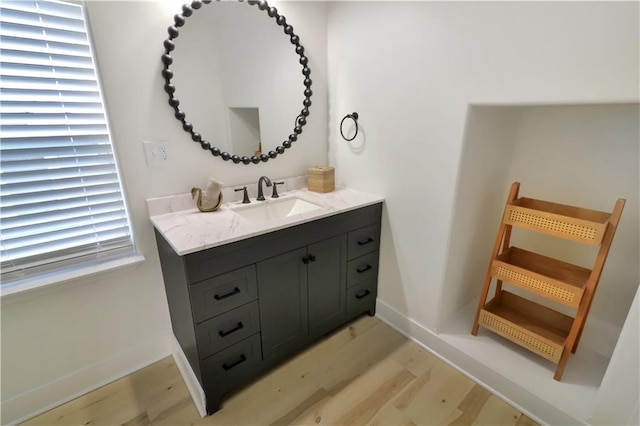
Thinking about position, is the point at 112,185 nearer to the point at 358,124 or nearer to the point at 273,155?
the point at 273,155

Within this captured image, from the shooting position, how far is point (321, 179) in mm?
2074

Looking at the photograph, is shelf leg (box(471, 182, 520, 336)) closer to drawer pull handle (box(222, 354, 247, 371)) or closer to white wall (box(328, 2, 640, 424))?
white wall (box(328, 2, 640, 424))

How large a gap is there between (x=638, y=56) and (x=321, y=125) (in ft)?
5.25

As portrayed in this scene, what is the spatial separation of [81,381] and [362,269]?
1.69 metres

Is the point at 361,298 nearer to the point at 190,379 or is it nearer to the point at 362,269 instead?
the point at 362,269

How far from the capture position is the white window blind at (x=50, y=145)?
1.25 metres

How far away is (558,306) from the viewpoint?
76.1 inches

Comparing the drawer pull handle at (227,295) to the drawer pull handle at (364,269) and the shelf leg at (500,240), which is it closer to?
the drawer pull handle at (364,269)

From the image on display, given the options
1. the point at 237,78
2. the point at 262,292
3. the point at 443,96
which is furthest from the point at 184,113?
the point at 443,96

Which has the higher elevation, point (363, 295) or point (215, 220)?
→ point (215, 220)

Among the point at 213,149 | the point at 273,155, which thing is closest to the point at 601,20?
the point at 273,155

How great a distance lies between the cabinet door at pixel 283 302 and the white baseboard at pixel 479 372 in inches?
26.8

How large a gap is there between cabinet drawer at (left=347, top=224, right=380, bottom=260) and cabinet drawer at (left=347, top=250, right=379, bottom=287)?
43 mm

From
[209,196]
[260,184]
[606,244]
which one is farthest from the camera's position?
[260,184]
